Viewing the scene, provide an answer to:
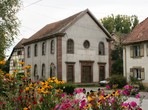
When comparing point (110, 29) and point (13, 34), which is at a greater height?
point (110, 29)

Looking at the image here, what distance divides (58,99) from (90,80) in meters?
26.6

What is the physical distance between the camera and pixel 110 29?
62031mm

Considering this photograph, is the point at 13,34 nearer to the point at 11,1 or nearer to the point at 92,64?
the point at 11,1

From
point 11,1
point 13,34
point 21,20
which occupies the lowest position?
point 13,34

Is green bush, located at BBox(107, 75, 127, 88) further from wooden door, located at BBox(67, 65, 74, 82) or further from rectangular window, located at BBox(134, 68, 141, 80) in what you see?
wooden door, located at BBox(67, 65, 74, 82)

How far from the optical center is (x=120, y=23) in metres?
65.2

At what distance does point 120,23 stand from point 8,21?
4721 centimetres

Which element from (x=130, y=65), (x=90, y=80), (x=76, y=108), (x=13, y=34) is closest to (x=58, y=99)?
(x=76, y=108)

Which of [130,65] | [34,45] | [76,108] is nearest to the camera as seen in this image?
[76,108]

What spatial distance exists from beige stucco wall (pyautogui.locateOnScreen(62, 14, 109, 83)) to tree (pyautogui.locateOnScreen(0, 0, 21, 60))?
8.91 metres

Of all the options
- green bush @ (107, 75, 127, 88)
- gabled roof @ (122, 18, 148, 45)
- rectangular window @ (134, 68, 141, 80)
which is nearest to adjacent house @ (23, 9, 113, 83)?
green bush @ (107, 75, 127, 88)

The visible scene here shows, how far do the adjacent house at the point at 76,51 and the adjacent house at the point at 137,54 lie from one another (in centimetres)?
613

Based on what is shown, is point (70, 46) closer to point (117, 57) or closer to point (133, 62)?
point (133, 62)

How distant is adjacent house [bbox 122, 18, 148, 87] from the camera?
2459 cm
